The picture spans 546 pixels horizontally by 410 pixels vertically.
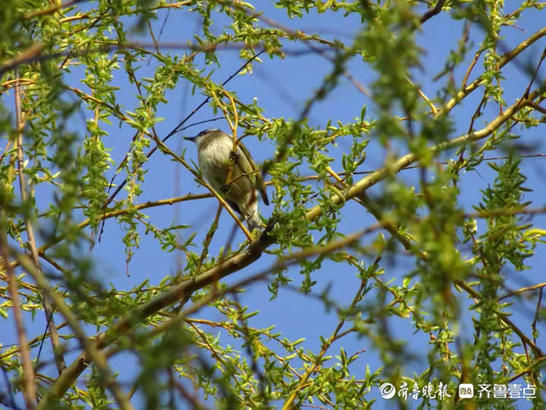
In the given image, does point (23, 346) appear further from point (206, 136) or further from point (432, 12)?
point (206, 136)

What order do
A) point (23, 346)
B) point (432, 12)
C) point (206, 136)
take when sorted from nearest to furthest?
1. point (23, 346)
2. point (432, 12)
3. point (206, 136)

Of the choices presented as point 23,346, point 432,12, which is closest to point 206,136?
point 432,12

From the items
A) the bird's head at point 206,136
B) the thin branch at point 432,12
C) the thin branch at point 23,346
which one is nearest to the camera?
the thin branch at point 23,346

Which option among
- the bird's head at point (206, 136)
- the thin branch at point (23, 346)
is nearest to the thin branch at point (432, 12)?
the thin branch at point (23, 346)

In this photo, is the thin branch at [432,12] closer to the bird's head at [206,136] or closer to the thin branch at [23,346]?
the thin branch at [23,346]

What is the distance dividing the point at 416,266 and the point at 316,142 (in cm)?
131


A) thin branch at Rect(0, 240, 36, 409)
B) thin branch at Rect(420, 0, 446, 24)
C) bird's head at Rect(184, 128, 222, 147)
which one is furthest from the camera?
bird's head at Rect(184, 128, 222, 147)

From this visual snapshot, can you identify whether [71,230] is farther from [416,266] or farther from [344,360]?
[344,360]

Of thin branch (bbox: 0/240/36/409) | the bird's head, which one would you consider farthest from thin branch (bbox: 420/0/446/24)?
the bird's head

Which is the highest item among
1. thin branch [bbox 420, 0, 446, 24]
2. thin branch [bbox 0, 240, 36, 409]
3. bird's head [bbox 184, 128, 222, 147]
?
bird's head [bbox 184, 128, 222, 147]

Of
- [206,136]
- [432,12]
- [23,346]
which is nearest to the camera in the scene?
[23,346]

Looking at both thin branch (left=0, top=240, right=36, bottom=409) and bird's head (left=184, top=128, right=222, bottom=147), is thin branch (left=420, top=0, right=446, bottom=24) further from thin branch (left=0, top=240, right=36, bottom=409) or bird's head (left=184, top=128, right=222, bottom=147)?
bird's head (left=184, top=128, right=222, bottom=147)

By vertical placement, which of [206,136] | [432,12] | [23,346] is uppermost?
[206,136]

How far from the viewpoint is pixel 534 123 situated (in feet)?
8.23
